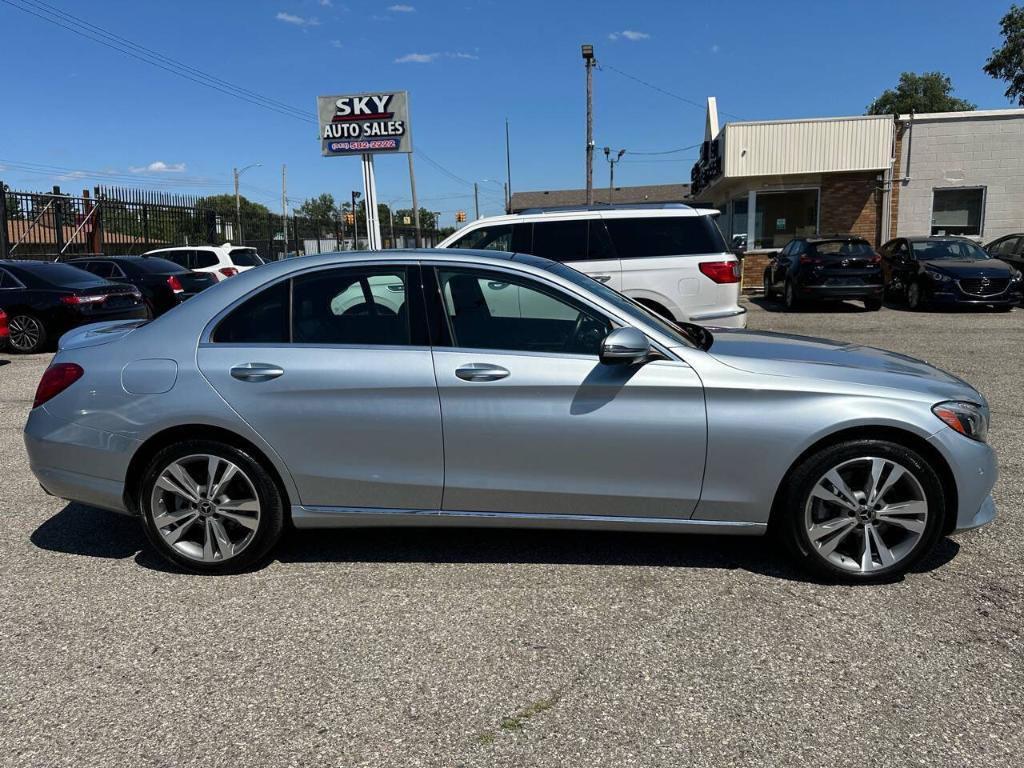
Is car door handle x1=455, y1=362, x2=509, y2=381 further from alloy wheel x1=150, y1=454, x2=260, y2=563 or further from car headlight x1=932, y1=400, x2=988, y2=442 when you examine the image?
car headlight x1=932, y1=400, x2=988, y2=442

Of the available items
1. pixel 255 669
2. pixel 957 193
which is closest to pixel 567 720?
pixel 255 669

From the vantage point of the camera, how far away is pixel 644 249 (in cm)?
863

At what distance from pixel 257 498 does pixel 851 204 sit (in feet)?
70.4

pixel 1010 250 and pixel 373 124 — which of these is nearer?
pixel 1010 250

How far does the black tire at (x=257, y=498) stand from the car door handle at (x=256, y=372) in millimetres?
345

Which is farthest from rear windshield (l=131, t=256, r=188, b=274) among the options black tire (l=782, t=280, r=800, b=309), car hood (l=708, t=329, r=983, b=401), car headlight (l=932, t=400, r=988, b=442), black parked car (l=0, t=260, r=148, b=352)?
car headlight (l=932, t=400, r=988, b=442)

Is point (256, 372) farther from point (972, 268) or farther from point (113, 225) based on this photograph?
point (113, 225)

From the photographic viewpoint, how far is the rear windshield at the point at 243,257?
59.0 ft

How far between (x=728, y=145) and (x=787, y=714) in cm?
2017

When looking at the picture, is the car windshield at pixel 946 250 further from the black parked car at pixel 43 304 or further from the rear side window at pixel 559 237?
the black parked car at pixel 43 304

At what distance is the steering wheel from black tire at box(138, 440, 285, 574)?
33.6 inches

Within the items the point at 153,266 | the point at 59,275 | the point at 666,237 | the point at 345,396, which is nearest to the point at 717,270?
the point at 666,237

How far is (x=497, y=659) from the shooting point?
3.17m

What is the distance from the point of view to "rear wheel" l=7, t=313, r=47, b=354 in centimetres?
1204
